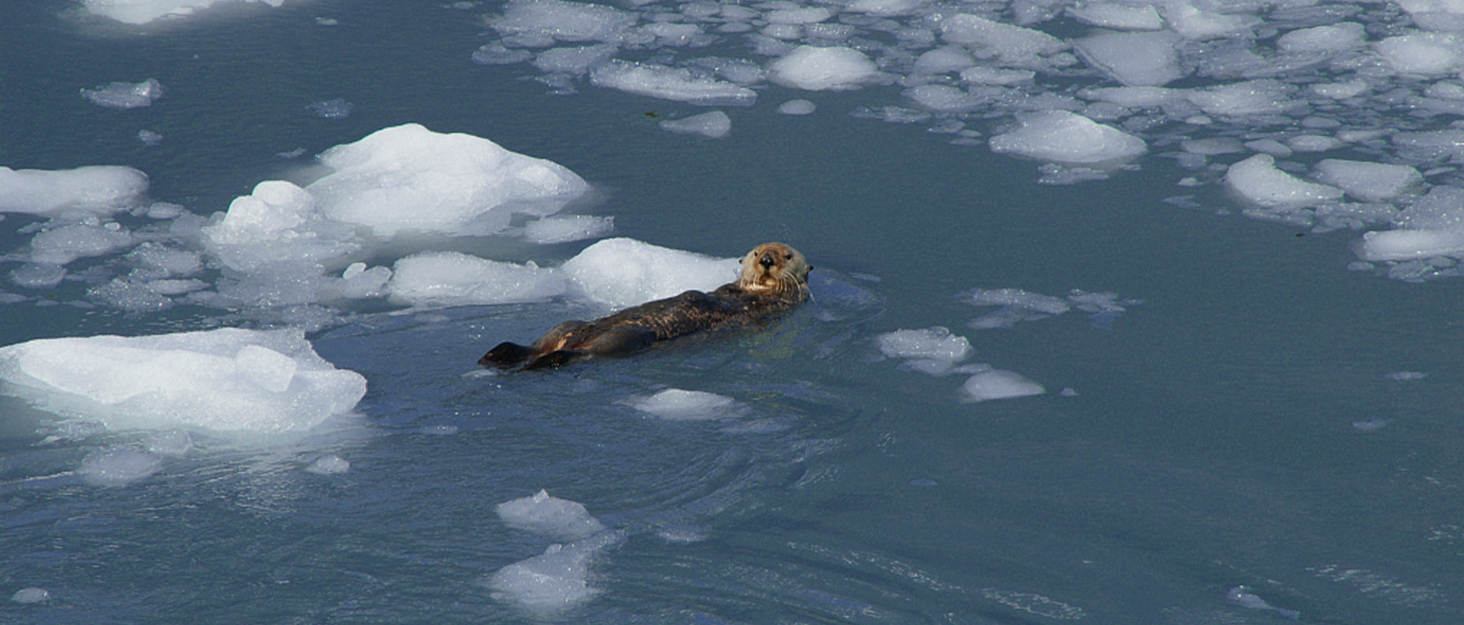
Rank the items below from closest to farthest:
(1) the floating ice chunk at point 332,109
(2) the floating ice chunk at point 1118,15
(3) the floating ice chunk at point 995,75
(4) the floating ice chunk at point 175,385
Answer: (4) the floating ice chunk at point 175,385, (1) the floating ice chunk at point 332,109, (3) the floating ice chunk at point 995,75, (2) the floating ice chunk at point 1118,15

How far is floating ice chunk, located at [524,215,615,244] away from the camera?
5.29 metres

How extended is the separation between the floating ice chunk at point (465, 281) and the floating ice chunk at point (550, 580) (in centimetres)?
193

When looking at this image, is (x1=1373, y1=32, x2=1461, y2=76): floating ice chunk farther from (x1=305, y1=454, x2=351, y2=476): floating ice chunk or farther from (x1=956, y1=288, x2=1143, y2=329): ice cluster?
(x1=305, y1=454, x2=351, y2=476): floating ice chunk

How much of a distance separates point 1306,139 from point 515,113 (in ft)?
12.8

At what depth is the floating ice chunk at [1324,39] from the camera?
7.16 metres

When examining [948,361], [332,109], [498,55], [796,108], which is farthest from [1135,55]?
[332,109]

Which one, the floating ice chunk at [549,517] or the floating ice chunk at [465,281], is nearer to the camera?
the floating ice chunk at [549,517]

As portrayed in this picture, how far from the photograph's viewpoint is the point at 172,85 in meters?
6.63

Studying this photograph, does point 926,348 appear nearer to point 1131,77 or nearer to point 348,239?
point 348,239

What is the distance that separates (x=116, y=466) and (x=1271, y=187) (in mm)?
4665

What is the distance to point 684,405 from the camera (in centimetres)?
374

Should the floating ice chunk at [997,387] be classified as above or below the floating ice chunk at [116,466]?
above

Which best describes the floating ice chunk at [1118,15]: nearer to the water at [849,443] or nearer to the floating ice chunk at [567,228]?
the water at [849,443]

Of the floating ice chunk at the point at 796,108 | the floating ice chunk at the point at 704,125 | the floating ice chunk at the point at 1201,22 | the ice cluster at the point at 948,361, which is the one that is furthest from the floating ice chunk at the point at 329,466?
the floating ice chunk at the point at 1201,22
